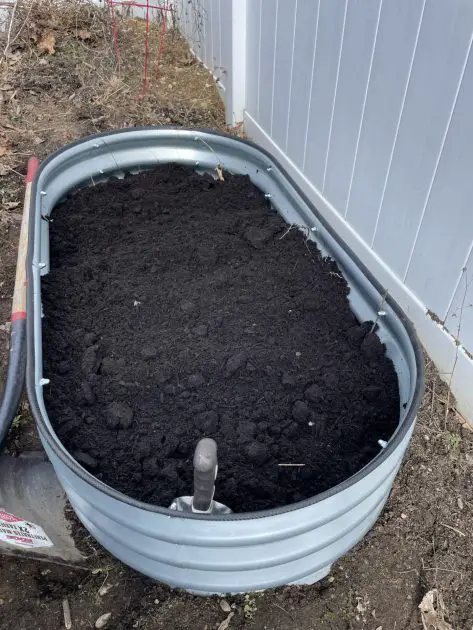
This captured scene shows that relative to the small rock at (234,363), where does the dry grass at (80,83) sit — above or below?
above

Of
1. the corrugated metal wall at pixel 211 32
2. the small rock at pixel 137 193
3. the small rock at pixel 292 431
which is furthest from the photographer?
the corrugated metal wall at pixel 211 32

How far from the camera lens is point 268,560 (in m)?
1.12

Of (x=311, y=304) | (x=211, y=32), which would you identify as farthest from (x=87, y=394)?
(x=211, y=32)

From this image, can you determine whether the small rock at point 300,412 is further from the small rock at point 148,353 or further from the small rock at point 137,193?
the small rock at point 137,193

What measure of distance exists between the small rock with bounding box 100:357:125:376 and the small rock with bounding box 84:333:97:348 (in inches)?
4.1

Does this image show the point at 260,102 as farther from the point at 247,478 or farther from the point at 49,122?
the point at 247,478

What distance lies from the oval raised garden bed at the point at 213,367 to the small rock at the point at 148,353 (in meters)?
0.02

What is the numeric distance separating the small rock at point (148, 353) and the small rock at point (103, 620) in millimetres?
771

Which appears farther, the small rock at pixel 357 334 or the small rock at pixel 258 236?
the small rock at pixel 258 236

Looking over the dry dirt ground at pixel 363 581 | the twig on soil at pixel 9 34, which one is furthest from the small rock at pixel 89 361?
the twig on soil at pixel 9 34

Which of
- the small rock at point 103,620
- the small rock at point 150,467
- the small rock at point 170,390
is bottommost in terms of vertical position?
the small rock at point 103,620

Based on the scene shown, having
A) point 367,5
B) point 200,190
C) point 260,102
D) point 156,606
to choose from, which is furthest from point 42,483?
point 260,102

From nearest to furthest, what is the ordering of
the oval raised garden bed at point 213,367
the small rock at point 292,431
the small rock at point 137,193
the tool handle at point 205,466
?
the tool handle at point 205,466 < the oval raised garden bed at point 213,367 < the small rock at point 292,431 < the small rock at point 137,193

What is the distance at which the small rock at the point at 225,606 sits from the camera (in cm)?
147
